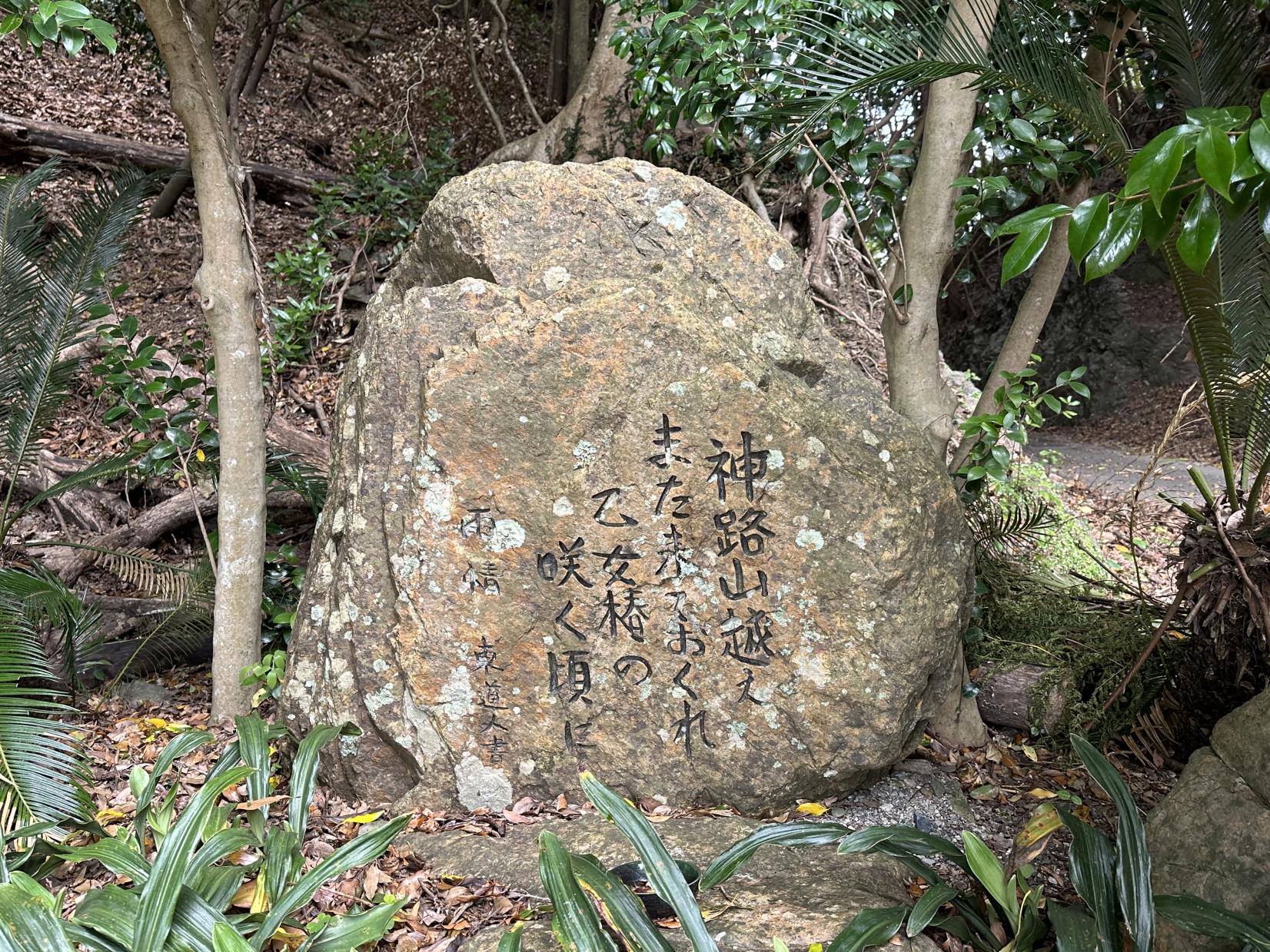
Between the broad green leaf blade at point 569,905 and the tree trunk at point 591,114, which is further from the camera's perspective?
the tree trunk at point 591,114

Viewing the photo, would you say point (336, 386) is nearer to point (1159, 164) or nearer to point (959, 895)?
point (959, 895)

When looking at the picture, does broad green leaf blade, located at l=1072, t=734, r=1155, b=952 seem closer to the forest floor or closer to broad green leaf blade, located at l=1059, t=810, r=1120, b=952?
broad green leaf blade, located at l=1059, t=810, r=1120, b=952

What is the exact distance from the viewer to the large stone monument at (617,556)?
9.22ft

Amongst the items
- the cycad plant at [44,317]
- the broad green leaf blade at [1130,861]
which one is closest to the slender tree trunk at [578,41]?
the cycad plant at [44,317]

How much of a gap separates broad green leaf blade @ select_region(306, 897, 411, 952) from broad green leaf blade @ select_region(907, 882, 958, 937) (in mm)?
1212

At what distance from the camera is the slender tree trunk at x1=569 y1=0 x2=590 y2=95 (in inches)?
265

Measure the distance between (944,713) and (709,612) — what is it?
4.00ft

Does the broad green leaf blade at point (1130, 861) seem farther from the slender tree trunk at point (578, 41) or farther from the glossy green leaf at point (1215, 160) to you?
the slender tree trunk at point (578, 41)

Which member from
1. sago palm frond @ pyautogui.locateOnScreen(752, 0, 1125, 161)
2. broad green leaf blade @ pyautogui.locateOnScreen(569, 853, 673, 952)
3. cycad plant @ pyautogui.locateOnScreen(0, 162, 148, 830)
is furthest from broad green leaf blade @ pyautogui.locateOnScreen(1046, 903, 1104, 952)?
→ cycad plant @ pyautogui.locateOnScreen(0, 162, 148, 830)

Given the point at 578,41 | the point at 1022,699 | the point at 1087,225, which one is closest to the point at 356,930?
the point at 1087,225

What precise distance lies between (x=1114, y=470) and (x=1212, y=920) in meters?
7.19

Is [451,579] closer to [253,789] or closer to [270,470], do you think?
[253,789]

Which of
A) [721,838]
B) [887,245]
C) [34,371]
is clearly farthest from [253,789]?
[887,245]

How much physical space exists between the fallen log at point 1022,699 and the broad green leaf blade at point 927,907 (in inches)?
57.2
